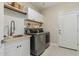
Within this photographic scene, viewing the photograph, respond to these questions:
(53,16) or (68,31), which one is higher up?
(53,16)

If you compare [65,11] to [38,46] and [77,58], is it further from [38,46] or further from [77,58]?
[77,58]

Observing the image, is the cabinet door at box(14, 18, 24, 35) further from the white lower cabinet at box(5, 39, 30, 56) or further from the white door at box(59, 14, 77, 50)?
the white door at box(59, 14, 77, 50)

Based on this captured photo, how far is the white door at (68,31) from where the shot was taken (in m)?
4.39

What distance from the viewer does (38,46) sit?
3.38 m

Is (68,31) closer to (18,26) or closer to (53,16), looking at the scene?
(53,16)

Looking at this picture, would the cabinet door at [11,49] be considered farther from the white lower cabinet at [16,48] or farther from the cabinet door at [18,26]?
the cabinet door at [18,26]

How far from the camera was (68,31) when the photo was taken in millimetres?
4605

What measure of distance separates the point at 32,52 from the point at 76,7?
121 inches

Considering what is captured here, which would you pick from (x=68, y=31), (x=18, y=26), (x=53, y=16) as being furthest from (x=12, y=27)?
(x=53, y=16)

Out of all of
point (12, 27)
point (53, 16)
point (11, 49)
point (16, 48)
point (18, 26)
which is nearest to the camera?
point (11, 49)

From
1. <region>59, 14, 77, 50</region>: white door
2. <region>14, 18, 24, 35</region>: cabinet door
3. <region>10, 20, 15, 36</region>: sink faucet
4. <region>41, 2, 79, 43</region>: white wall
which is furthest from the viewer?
<region>41, 2, 79, 43</region>: white wall

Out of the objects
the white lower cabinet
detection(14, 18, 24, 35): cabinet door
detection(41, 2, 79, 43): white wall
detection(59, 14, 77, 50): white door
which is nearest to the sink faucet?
detection(14, 18, 24, 35): cabinet door

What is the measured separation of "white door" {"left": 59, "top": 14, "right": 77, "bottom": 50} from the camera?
173 inches

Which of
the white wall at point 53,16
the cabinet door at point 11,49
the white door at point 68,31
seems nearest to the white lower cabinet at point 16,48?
the cabinet door at point 11,49
